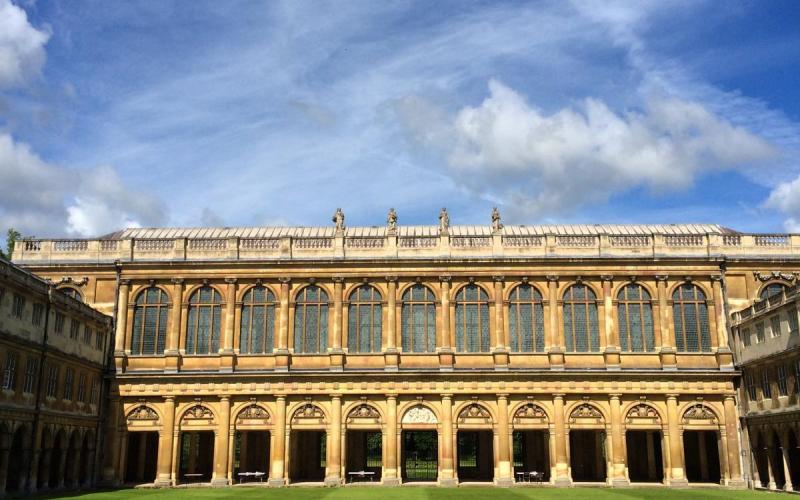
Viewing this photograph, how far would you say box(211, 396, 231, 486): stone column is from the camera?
49812 mm

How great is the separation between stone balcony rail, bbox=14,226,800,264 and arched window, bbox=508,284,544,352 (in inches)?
99.2

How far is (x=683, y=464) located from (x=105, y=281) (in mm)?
39320

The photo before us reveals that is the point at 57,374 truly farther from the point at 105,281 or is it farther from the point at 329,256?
the point at 329,256

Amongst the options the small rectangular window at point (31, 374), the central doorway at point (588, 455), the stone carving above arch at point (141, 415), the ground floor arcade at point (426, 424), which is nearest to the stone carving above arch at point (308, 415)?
the ground floor arcade at point (426, 424)

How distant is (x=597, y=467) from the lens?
184 ft

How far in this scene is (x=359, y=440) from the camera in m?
57.9

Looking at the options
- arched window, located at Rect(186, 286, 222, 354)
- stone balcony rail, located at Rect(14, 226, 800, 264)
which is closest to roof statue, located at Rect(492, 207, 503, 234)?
stone balcony rail, located at Rect(14, 226, 800, 264)

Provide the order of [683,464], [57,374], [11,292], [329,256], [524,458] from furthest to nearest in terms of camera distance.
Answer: [524,458] → [329,256] → [683,464] → [57,374] → [11,292]

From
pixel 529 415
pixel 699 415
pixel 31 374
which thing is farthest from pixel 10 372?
pixel 699 415

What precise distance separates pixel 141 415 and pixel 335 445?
12769 millimetres

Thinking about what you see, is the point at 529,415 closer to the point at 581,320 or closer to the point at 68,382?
the point at 581,320

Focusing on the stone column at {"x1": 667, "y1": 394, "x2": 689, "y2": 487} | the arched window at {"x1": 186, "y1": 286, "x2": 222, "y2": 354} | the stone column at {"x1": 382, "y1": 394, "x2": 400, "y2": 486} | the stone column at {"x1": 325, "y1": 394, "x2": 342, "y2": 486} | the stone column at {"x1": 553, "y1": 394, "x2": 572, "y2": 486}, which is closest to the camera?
the stone column at {"x1": 667, "y1": 394, "x2": 689, "y2": 487}

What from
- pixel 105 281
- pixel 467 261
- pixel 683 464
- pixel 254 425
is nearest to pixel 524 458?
pixel 683 464

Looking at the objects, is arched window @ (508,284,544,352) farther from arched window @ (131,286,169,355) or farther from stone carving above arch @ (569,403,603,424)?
arched window @ (131,286,169,355)
